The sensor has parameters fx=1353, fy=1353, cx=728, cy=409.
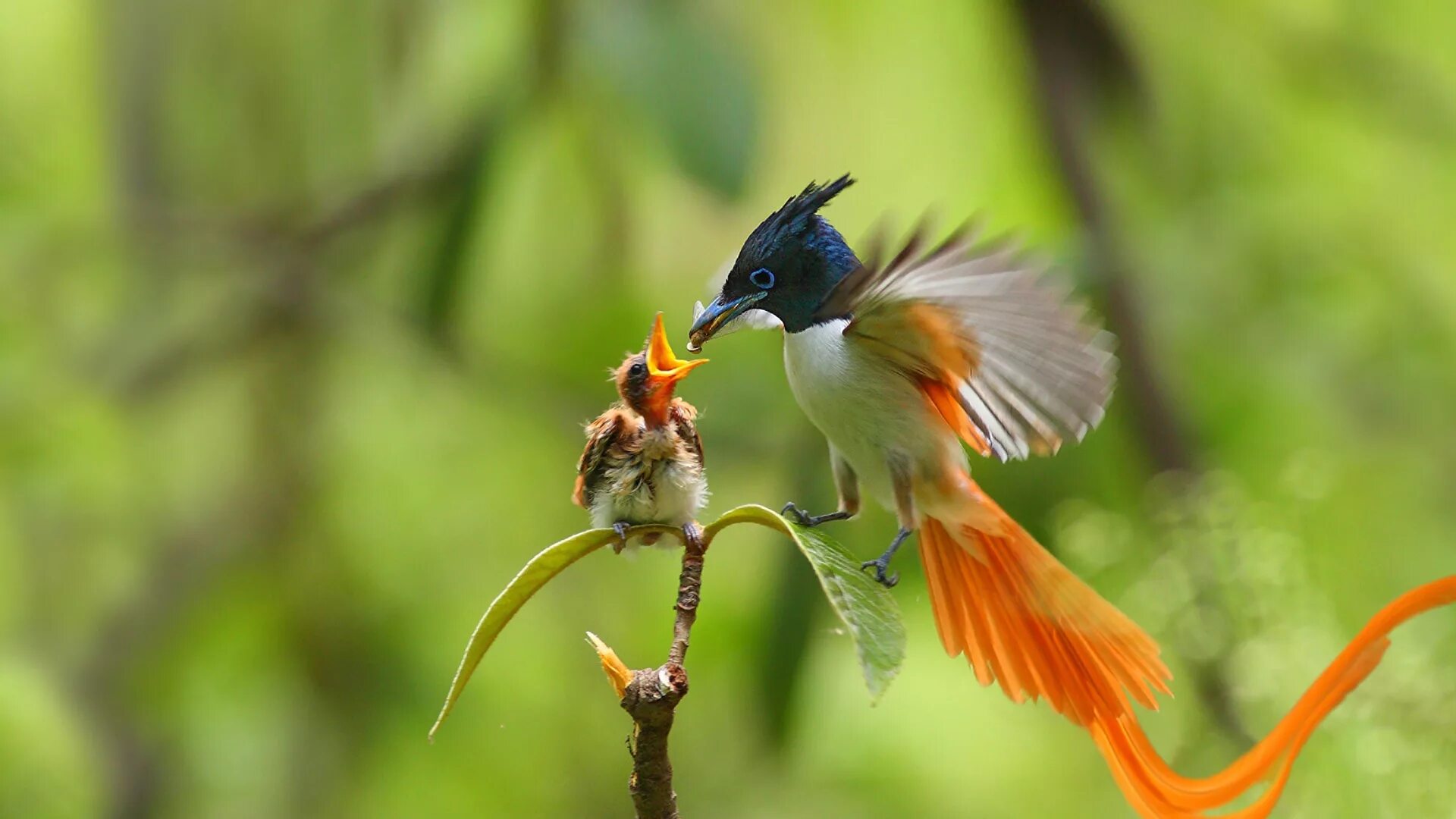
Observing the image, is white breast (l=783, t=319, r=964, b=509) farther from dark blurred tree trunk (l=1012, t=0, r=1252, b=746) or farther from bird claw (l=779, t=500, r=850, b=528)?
dark blurred tree trunk (l=1012, t=0, r=1252, b=746)

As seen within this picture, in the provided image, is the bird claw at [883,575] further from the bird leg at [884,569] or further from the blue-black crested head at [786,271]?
the blue-black crested head at [786,271]

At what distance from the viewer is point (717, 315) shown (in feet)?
1.90

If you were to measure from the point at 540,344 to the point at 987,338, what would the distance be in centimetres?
99

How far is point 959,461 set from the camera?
607 mm

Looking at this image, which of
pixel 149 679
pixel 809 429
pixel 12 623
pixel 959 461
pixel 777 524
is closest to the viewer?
pixel 777 524

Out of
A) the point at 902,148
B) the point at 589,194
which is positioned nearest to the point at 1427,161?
the point at 902,148

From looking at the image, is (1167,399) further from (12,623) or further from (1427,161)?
(12,623)

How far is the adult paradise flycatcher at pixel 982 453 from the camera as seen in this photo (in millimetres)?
532

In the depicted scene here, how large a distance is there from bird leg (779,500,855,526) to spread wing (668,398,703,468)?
0.05 m

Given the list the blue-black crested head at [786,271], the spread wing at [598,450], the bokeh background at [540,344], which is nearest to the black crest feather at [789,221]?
the blue-black crested head at [786,271]

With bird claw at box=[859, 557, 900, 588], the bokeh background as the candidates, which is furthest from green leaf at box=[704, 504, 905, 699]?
the bokeh background

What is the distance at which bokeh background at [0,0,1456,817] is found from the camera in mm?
1372

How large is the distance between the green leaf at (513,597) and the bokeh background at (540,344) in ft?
2.54

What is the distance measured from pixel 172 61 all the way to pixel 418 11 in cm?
28
